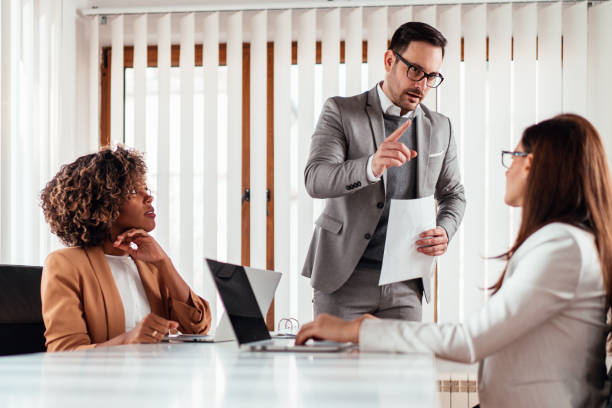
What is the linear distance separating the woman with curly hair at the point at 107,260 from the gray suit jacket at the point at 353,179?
40cm

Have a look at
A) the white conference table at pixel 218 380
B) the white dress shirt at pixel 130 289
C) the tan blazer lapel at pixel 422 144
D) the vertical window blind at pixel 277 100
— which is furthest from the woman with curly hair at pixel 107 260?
the vertical window blind at pixel 277 100

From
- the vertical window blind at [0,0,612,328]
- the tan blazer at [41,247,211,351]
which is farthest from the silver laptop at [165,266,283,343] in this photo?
the vertical window blind at [0,0,612,328]

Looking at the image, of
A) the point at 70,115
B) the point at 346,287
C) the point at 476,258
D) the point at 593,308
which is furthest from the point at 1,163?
the point at 593,308

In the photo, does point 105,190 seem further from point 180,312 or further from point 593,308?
point 593,308

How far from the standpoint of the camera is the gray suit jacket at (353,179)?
216cm

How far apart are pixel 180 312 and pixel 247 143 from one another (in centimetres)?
183

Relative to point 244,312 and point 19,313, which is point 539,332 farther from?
point 19,313

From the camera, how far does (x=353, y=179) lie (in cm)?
208

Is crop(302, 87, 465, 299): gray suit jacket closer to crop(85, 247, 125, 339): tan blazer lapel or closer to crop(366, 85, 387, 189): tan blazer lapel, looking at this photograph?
crop(366, 85, 387, 189): tan blazer lapel

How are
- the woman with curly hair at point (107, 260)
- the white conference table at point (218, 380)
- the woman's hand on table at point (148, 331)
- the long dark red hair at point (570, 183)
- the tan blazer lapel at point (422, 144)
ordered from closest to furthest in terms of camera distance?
the white conference table at point (218, 380) → the long dark red hair at point (570, 183) → the woman's hand on table at point (148, 331) → the woman with curly hair at point (107, 260) → the tan blazer lapel at point (422, 144)

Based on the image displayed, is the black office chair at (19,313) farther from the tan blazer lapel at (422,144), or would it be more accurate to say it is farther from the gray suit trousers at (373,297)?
the tan blazer lapel at (422,144)

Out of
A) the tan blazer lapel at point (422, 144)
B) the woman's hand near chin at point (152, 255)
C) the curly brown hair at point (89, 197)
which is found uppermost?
the tan blazer lapel at point (422, 144)

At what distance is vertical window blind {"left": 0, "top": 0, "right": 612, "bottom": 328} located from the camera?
358 cm

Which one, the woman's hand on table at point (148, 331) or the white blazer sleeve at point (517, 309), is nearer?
the white blazer sleeve at point (517, 309)
